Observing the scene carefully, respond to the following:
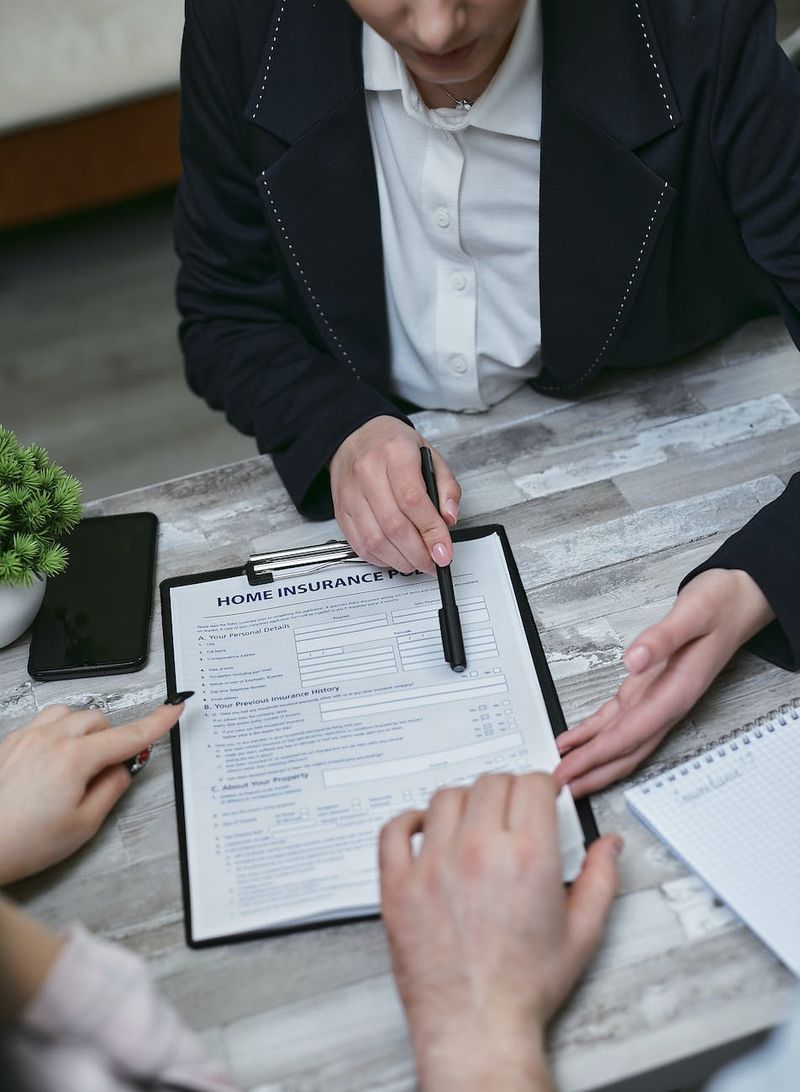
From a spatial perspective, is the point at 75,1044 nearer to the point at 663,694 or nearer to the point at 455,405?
the point at 663,694

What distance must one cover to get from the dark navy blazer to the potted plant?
0.22 m

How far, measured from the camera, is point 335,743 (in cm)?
85

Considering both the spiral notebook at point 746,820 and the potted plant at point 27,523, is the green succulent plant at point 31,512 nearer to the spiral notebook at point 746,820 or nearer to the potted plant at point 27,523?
the potted plant at point 27,523

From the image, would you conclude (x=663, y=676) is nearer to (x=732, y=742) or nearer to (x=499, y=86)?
(x=732, y=742)

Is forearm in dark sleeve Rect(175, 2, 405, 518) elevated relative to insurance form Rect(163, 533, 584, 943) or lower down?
elevated

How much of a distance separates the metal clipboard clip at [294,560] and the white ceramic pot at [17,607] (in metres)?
0.18

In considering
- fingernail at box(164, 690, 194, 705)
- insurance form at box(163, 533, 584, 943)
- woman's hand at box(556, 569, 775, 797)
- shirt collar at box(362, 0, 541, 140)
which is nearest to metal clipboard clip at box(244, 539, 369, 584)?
insurance form at box(163, 533, 584, 943)

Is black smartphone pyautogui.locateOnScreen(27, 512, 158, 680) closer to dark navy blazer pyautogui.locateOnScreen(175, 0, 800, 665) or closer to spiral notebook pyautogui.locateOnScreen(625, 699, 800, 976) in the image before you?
dark navy blazer pyautogui.locateOnScreen(175, 0, 800, 665)

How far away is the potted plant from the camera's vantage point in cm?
90

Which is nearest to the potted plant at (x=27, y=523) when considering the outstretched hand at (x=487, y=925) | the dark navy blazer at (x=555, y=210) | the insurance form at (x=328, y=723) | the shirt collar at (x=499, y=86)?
the insurance form at (x=328, y=723)

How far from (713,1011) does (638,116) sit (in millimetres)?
731

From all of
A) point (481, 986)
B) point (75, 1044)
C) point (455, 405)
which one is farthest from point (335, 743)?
point (455, 405)

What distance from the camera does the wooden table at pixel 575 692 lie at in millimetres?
701

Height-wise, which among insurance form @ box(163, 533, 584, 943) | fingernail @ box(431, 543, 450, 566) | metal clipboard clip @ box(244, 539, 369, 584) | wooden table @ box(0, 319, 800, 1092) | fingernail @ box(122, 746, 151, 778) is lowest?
wooden table @ box(0, 319, 800, 1092)
